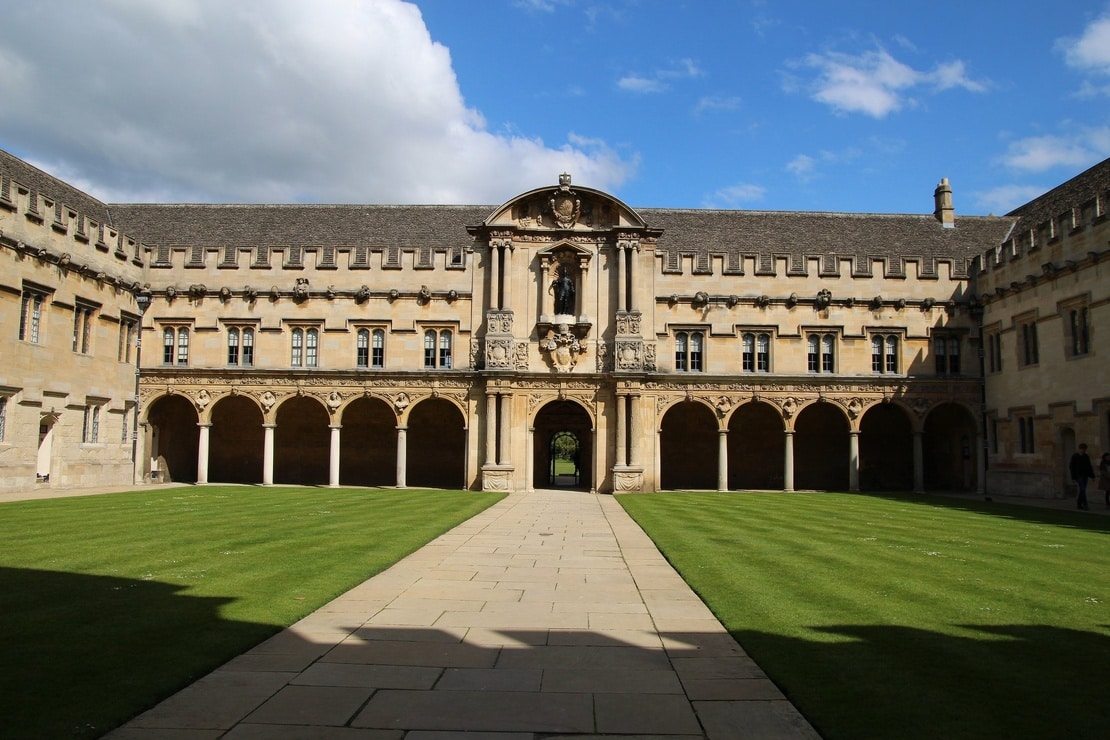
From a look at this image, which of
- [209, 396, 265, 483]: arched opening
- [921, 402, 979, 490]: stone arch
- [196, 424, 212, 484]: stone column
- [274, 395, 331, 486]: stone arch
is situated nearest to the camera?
[196, 424, 212, 484]: stone column

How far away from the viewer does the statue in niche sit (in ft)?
128

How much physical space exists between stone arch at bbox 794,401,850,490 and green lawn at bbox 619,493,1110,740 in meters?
22.3


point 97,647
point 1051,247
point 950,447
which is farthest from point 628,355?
point 97,647

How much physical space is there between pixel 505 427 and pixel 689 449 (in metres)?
10.1

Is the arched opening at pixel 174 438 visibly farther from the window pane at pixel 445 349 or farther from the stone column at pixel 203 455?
the window pane at pixel 445 349

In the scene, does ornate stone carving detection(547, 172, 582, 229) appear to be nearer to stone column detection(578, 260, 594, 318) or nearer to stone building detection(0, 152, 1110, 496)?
stone building detection(0, 152, 1110, 496)

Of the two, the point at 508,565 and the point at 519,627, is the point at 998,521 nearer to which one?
the point at 508,565

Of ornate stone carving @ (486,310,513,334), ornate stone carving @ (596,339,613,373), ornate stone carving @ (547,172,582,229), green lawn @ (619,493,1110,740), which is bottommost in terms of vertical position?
green lawn @ (619,493,1110,740)

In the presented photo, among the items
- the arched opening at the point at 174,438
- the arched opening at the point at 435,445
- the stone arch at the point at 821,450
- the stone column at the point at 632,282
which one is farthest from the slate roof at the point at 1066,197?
the arched opening at the point at 174,438

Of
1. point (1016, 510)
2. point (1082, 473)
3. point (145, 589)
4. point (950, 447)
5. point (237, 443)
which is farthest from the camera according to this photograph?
point (237, 443)

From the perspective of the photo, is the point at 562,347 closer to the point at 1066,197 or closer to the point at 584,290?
the point at 584,290

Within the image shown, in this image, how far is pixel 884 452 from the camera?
42.4m

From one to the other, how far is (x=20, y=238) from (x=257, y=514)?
53.1 feet

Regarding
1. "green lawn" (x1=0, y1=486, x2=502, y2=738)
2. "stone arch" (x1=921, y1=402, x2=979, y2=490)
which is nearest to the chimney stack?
"stone arch" (x1=921, y1=402, x2=979, y2=490)
